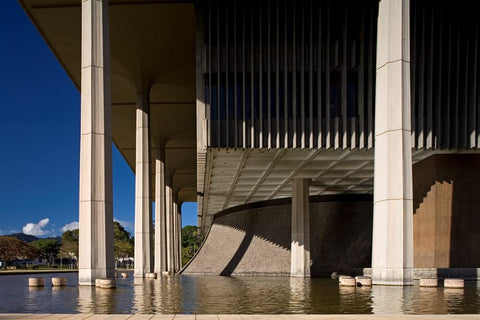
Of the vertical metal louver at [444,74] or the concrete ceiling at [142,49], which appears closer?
the vertical metal louver at [444,74]

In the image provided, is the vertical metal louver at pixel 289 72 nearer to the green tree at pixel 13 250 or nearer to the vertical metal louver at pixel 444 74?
the vertical metal louver at pixel 444 74

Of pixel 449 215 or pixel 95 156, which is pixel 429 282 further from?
pixel 95 156

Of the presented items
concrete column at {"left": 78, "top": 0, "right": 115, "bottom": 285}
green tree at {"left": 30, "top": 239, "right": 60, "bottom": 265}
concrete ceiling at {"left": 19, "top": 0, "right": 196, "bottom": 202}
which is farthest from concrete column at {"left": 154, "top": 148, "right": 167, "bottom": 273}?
green tree at {"left": 30, "top": 239, "right": 60, "bottom": 265}

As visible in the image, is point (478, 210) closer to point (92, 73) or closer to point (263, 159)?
point (263, 159)

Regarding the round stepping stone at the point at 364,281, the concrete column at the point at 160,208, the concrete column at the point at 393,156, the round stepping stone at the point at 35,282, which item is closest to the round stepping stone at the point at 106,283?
the round stepping stone at the point at 35,282

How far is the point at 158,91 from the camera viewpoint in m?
36.7

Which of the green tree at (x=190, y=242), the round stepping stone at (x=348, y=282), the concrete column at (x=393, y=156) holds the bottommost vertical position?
the green tree at (x=190, y=242)

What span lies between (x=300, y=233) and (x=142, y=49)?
1635 cm

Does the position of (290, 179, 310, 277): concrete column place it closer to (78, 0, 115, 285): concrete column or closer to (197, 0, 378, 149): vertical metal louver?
(197, 0, 378, 149): vertical metal louver

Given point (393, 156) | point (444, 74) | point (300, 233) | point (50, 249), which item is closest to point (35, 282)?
point (393, 156)

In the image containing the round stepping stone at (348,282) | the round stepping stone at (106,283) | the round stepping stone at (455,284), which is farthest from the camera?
the round stepping stone at (348,282)

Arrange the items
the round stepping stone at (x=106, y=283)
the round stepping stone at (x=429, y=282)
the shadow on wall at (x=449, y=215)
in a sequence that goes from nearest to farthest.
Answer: the round stepping stone at (x=106, y=283)
the round stepping stone at (x=429, y=282)
the shadow on wall at (x=449, y=215)

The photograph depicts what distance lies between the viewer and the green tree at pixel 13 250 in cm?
7656

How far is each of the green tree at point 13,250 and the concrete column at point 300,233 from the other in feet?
201
